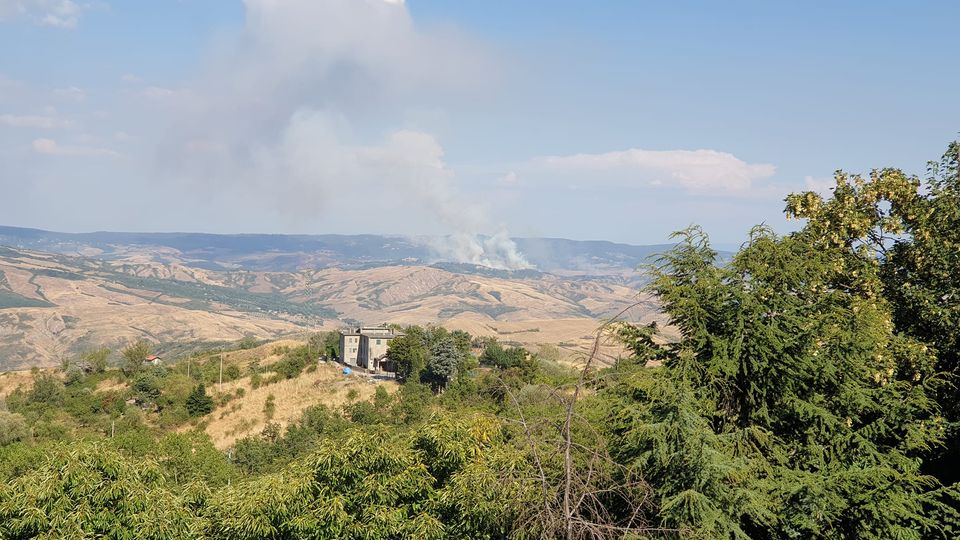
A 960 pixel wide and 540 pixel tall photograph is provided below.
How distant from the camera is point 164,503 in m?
15.9

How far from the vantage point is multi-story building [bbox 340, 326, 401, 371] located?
84125mm

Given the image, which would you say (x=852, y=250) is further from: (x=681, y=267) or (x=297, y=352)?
(x=297, y=352)

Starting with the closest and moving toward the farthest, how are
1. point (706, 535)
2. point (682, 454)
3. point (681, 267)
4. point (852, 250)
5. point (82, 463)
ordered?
point (706, 535), point (682, 454), point (82, 463), point (681, 267), point (852, 250)

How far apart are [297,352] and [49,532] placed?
71976mm

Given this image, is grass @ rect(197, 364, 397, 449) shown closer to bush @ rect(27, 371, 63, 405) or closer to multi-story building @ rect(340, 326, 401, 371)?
multi-story building @ rect(340, 326, 401, 371)

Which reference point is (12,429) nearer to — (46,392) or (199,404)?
(199,404)

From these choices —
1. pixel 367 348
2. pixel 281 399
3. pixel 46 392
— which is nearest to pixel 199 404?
pixel 281 399

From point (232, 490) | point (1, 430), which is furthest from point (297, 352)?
point (232, 490)

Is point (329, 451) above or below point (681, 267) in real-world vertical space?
below

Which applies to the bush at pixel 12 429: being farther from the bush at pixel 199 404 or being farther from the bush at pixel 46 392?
the bush at pixel 46 392

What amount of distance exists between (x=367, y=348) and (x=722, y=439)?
2978 inches

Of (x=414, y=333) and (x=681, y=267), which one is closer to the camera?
(x=681, y=267)

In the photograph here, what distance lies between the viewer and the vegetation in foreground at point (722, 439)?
10.7 meters

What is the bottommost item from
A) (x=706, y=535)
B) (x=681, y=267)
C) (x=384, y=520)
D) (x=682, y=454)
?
(x=384, y=520)
